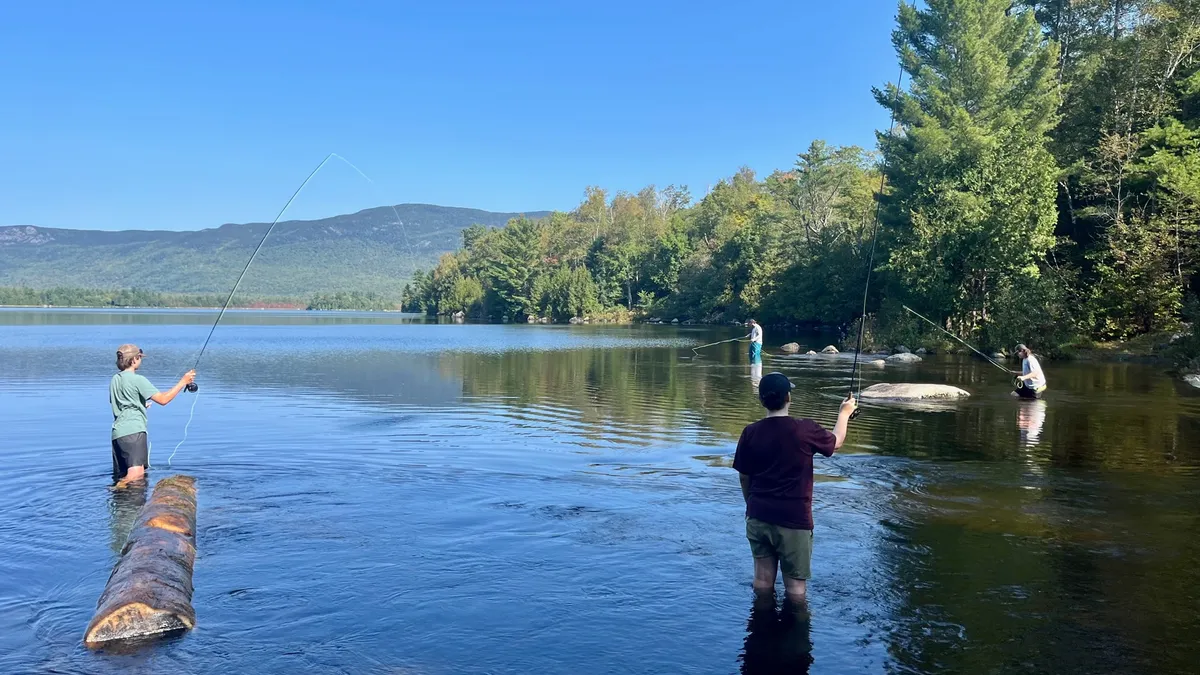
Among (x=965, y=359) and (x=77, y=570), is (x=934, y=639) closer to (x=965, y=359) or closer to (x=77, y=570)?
(x=77, y=570)

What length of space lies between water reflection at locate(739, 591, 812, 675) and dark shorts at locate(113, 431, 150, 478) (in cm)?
885

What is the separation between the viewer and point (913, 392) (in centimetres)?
2369

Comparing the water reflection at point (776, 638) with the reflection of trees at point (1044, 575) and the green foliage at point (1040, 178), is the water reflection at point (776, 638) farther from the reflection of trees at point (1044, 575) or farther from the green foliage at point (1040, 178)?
the green foliage at point (1040, 178)

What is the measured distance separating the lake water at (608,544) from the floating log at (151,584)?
21 cm

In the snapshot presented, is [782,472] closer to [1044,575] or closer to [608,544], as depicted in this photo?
[608,544]

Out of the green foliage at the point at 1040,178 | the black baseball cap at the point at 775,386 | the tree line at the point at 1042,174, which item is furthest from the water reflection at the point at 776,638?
the tree line at the point at 1042,174

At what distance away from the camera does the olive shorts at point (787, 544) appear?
22.4 feet

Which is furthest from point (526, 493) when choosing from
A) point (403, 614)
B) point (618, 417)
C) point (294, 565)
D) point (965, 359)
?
point (965, 359)

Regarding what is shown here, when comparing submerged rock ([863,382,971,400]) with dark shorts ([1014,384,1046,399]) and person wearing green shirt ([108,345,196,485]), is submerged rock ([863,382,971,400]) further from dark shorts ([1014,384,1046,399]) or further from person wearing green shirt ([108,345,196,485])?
person wearing green shirt ([108,345,196,485])

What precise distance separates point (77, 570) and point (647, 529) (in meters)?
5.93

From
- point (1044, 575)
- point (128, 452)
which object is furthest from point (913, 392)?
point (128, 452)

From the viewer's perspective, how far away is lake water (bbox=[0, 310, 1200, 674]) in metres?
6.49

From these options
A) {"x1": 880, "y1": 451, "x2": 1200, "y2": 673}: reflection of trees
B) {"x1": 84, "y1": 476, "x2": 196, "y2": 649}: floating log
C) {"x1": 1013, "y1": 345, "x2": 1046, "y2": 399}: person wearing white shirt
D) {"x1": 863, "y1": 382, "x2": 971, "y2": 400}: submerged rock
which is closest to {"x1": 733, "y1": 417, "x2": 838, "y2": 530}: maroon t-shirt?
{"x1": 880, "y1": 451, "x2": 1200, "y2": 673}: reflection of trees

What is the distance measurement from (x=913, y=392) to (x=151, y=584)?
20.8 meters
